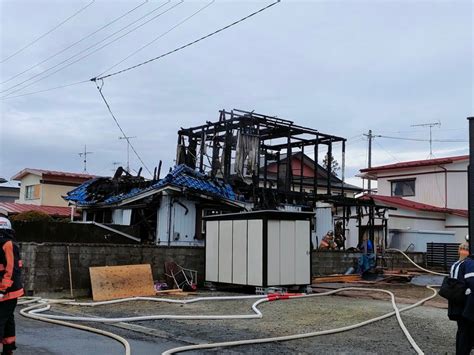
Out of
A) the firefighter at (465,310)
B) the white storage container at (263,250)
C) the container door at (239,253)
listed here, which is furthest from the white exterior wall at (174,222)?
the firefighter at (465,310)

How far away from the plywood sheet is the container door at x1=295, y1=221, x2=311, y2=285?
3980 millimetres

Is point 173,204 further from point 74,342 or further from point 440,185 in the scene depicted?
point 440,185

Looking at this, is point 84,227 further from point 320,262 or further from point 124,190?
point 320,262

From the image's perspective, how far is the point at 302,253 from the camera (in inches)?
592

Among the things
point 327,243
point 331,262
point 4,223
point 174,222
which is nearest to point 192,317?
point 4,223

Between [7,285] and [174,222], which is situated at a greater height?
[174,222]

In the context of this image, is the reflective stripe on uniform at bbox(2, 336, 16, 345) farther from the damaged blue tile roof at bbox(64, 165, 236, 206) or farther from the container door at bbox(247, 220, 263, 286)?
the damaged blue tile roof at bbox(64, 165, 236, 206)

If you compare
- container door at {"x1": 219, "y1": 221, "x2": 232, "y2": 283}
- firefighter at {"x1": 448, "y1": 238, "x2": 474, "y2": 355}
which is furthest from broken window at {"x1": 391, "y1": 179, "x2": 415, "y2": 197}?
firefighter at {"x1": 448, "y1": 238, "x2": 474, "y2": 355}

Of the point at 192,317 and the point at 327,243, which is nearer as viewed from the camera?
the point at 192,317

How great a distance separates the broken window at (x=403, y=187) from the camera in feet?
122

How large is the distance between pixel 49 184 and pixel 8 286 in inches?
1375

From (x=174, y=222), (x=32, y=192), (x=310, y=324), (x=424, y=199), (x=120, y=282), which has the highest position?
(x=32, y=192)

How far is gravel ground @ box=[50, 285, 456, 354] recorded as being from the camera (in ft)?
25.5

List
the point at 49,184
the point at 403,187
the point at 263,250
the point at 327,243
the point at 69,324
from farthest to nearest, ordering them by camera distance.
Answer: the point at 49,184 → the point at 403,187 → the point at 327,243 → the point at 263,250 → the point at 69,324
